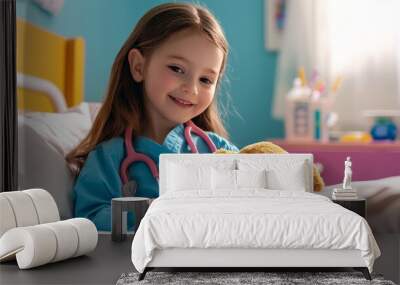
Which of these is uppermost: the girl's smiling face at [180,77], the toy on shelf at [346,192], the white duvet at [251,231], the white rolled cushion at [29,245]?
the girl's smiling face at [180,77]

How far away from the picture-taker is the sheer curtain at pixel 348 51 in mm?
5344

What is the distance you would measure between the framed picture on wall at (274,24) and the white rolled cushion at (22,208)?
2195 millimetres

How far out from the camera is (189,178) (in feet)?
16.2

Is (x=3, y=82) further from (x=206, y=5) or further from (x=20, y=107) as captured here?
(x=206, y=5)

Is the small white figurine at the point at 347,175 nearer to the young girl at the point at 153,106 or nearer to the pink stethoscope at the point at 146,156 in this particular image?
the young girl at the point at 153,106

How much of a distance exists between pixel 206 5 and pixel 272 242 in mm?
2346

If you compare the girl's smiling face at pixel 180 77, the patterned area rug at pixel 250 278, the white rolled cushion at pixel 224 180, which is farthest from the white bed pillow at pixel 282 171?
the patterned area rug at pixel 250 278

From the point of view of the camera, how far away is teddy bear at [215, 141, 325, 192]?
530 centimetres

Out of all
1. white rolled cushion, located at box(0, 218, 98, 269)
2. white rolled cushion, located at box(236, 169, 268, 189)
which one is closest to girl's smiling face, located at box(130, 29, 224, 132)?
white rolled cushion, located at box(236, 169, 268, 189)

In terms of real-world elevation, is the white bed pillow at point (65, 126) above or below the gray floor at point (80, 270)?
above

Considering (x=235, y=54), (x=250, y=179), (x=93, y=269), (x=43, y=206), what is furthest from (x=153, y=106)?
(x=93, y=269)

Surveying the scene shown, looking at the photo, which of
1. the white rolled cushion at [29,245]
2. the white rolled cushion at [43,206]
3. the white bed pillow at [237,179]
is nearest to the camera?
the white rolled cushion at [29,245]

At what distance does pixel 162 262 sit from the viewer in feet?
12.3

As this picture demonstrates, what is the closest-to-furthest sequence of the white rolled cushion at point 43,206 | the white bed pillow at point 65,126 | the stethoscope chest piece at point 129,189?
1. the white rolled cushion at point 43,206
2. the stethoscope chest piece at point 129,189
3. the white bed pillow at point 65,126
